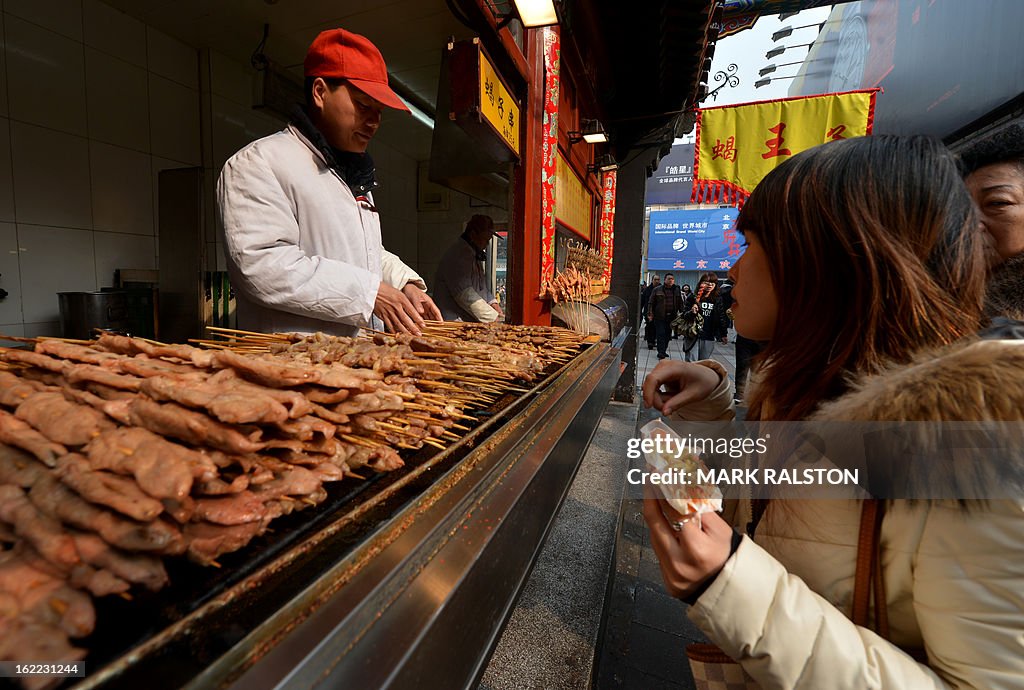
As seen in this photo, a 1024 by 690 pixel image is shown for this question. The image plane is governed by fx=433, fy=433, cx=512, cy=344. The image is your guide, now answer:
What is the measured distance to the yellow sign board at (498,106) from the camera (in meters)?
3.86

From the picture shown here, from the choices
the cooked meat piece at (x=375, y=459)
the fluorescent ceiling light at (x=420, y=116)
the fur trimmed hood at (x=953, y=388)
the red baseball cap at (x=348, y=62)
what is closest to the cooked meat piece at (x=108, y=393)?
the cooked meat piece at (x=375, y=459)

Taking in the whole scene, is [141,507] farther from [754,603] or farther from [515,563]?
[754,603]

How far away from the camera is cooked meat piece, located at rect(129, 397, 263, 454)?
2.97 feet

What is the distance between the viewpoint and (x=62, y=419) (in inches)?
36.9

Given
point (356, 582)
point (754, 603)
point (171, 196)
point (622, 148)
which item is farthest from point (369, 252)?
point (622, 148)

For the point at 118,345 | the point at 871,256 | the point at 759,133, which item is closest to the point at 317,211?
the point at 118,345

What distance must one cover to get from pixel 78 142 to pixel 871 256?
22.0 feet

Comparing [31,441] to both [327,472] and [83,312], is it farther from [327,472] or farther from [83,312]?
[83,312]

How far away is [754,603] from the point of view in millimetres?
1012

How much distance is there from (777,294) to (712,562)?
0.80 metres

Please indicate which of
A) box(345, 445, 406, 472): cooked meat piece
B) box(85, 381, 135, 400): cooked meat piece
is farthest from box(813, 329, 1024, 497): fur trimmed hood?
box(85, 381, 135, 400): cooked meat piece

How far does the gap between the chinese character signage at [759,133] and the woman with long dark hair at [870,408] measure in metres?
8.83

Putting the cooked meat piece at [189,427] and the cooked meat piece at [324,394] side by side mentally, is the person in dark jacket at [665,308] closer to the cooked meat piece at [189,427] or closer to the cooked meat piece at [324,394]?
the cooked meat piece at [324,394]

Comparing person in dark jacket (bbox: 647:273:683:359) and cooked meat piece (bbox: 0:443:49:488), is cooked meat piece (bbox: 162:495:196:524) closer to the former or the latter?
cooked meat piece (bbox: 0:443:49:488)
